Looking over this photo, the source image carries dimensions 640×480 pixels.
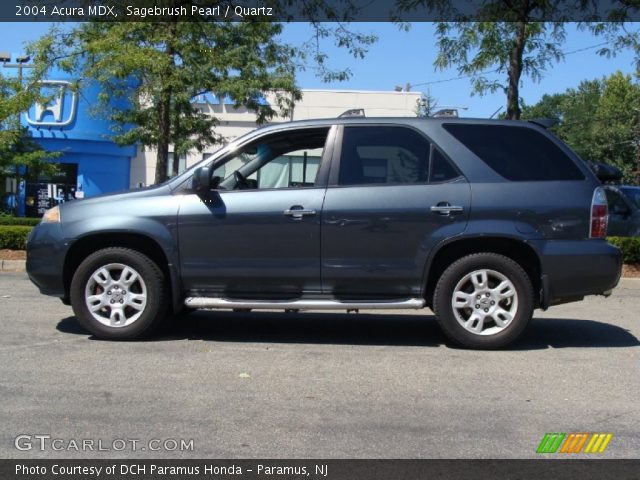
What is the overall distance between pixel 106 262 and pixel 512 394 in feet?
11.4

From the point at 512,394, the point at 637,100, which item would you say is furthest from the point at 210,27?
the point at 637,100

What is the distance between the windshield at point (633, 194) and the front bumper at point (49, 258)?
1146cm

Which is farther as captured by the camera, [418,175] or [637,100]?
[637,100]

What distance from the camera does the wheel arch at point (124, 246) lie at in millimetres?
6066

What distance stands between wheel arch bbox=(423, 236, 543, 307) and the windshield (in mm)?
8944

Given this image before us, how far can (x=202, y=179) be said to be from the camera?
19.3 ft

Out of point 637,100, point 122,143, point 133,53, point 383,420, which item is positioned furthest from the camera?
point 637,100

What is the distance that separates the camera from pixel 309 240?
5922mm

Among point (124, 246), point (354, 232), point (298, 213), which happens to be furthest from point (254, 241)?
point (124, 246)

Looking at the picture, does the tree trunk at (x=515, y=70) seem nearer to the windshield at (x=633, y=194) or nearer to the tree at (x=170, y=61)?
the windshield at (x=633, y=194)

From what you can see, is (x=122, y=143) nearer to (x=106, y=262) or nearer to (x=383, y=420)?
(x=106, y=262)

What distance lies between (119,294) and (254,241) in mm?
1266
